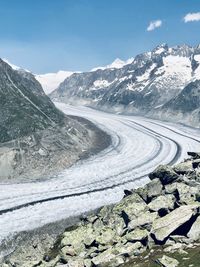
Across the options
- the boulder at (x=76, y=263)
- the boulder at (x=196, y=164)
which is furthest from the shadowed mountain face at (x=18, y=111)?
the boulder at (x=76, y=263)

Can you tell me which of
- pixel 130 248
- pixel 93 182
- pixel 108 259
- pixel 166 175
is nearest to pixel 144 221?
pixel 130 248

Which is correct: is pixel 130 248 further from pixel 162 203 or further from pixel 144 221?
pixel 162 203

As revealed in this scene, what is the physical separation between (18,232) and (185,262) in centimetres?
2427

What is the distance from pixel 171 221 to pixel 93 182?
3404cm

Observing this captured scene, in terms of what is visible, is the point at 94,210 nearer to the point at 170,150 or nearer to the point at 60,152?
the point at 60,152

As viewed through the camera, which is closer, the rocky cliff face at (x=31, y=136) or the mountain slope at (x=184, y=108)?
the rocky cliff face at (x=31, y=136)

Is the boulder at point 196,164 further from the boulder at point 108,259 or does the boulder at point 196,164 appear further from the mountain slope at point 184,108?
the mountain slope at point 184,108

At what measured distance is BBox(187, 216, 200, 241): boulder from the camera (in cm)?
4297

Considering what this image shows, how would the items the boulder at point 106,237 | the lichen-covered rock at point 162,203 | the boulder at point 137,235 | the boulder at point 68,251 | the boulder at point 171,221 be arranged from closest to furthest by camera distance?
the boulder at point 171,221
the boulder at point 137,235
the boulder at point 106,237
the boulder at point 68,251
the lichen-covered rock at point 162,203

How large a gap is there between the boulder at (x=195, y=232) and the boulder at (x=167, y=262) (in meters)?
4.90

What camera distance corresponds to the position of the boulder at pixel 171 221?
43.7 m

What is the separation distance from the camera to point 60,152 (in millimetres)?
95062

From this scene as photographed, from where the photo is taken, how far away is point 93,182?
77.7m

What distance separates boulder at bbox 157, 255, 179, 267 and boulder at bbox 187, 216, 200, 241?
4.90 m
